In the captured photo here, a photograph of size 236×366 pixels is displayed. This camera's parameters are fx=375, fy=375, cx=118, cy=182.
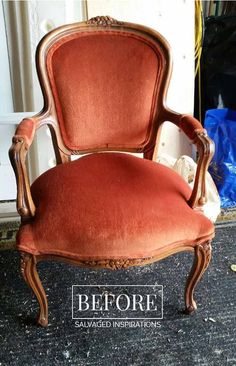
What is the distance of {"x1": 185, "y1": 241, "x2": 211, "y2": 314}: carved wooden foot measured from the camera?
3.71ft

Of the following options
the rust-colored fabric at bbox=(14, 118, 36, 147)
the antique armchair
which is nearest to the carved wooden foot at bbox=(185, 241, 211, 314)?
the antique armchair

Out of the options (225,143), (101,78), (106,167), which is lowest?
(225,143)

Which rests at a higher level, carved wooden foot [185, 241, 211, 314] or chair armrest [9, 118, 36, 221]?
chair armrest [9, 118, 36, 221]

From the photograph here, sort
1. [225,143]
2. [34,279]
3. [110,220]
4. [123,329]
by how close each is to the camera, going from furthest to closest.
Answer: [225,143], [123,329], [34,279], [110,220]

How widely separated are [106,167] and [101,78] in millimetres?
321

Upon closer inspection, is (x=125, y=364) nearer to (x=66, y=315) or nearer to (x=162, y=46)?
(x=66, y=315)

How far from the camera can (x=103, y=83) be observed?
1.31 meters

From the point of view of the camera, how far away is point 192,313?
131 centimetres

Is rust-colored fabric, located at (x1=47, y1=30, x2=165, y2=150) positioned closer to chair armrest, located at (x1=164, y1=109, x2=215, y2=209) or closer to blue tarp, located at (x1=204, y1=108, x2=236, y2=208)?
chair armrest, located at (x1=164, y1=109, x2=215, y2=209)

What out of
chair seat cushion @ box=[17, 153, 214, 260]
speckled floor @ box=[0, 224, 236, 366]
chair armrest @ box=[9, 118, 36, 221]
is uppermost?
chair armrest @ box=[9, 118, 36, 221]

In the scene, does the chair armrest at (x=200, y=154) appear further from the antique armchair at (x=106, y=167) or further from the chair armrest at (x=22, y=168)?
the chair armrest at (x=22, y=168)

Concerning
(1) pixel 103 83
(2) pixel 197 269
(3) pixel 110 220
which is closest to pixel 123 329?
(2) pixel 197 269

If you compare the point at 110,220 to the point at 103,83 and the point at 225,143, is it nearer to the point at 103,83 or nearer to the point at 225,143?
the point at 103,83

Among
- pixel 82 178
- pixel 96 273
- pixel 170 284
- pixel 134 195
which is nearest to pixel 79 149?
pixel 82 178
